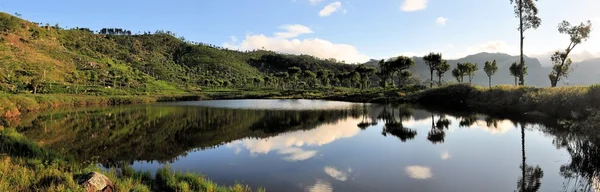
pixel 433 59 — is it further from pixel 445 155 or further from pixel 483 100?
pixel 445 155

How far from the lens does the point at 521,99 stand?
36.8m

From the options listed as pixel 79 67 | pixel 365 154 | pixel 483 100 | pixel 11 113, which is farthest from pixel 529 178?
pixel 79 67

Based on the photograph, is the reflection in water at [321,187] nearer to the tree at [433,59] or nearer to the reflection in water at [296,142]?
the reflection in water at [296,142]

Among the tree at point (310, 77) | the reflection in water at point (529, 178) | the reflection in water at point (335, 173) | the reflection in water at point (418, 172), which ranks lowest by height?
the reflection in water at point (335, 173)

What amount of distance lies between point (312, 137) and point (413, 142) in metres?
7.02

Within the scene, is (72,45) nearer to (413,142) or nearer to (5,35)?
(5,35)

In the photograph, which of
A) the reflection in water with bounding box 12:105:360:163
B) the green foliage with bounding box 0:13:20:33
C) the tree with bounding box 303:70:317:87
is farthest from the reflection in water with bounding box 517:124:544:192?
the green foliage with bounding box 0:13:20:33

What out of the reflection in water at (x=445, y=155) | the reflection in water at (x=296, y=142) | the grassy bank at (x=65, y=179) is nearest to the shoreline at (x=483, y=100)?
the reflection in water at (x=445, y=155)

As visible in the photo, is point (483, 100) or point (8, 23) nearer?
point (483, 100)

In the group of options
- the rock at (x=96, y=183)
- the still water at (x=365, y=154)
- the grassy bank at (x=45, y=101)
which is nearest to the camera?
the rock at (x=96, y=183)

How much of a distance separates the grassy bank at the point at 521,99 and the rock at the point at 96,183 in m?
20.8

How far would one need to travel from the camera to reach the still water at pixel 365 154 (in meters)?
12.0

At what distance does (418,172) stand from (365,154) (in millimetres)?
4326

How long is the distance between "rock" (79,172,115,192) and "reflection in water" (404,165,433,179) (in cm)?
1034
